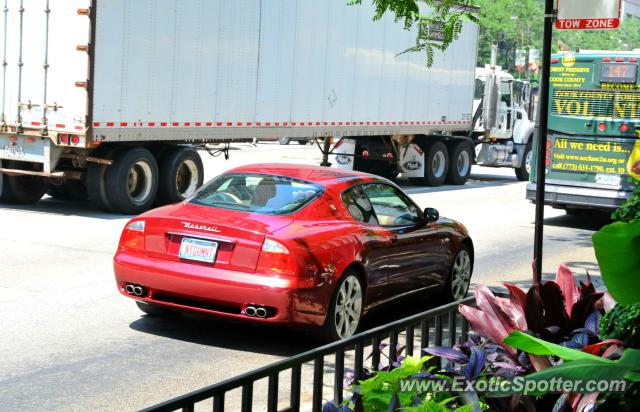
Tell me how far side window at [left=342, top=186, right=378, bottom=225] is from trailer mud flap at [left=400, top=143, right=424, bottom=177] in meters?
17.0

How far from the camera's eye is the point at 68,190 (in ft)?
59.7

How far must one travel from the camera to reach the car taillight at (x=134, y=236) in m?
8.38

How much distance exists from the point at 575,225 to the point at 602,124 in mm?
2062

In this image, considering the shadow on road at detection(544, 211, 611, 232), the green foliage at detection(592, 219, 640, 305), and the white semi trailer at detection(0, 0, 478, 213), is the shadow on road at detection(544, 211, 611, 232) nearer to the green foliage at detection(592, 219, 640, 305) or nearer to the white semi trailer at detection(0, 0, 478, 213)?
the white semi trailer at detection(0, 0, 478, 213)

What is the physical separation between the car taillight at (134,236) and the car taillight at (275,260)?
1.08 m

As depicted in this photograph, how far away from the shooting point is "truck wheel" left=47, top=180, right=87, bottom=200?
1790 cm

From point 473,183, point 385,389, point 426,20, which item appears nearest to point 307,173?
point 426,20

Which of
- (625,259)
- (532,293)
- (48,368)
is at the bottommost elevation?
(48,368)

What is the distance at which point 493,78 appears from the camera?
1138 inches

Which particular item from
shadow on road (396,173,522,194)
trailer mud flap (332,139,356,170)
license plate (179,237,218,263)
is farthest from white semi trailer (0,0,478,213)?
license plate (179,237,218,263)

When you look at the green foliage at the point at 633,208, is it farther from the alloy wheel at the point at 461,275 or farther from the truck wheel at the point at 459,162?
the truck wheel at the point at 459,162

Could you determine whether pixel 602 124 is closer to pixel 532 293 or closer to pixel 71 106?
pixel 71 106

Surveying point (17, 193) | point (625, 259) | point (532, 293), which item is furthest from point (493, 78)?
point (625, 259)

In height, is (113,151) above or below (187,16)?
below
